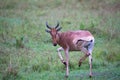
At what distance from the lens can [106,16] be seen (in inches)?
762

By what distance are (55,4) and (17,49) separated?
8.34m

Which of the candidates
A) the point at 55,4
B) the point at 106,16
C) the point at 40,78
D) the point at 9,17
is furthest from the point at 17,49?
the point at 55,4

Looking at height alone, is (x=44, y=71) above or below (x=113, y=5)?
Result: below

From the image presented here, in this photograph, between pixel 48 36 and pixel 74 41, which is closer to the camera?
pixel 74 41

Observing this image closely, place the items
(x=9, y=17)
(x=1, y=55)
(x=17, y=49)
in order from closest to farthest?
(x=1, y=55) < (x=17, y=49) < (x=9, y=17)

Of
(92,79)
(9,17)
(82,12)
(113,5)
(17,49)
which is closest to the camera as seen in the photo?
(92,79)

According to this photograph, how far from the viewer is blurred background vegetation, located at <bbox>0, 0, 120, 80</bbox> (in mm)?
11781

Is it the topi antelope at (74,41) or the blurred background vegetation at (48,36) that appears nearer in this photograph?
the topi antelope at (74,41)

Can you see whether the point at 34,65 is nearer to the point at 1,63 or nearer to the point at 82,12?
the point at 1,63

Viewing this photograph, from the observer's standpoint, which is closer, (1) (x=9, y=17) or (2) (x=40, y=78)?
(2) (x=40, y=78)

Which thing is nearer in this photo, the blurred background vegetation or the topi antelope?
the topi antelope

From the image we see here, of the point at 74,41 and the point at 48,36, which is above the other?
the point at 74,41

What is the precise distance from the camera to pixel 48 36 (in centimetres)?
1579

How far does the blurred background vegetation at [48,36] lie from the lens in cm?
1178
